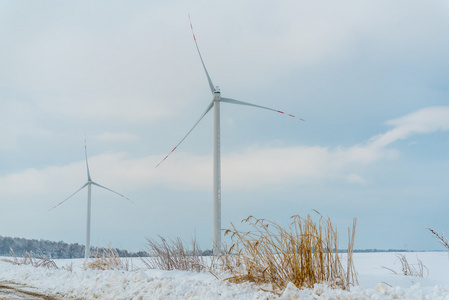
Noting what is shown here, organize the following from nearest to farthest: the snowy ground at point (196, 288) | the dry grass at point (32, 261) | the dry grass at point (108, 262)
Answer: the snowy ground at point (196, 288)
the dry grass at point (108, 262)
the dry grass at point (32, 261)

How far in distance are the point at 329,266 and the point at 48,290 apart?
4594 millimetres

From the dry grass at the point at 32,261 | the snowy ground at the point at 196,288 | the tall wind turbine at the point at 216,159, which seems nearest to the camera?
the snowy ground at the point at 196,288

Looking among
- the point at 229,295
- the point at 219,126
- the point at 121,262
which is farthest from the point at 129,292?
the point at 219,126

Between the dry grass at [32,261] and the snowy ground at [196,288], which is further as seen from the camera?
the dry grass at [32,261]

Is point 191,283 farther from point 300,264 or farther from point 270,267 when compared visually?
point 300,264

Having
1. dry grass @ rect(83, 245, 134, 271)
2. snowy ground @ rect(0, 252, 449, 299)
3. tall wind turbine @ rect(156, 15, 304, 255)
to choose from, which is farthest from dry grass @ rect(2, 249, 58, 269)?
tall wind turbine @ rect(156, 15, 304, 255)

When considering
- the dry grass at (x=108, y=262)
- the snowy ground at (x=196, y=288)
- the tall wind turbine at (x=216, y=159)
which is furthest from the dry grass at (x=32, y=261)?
the tall wind turbine at (x=216, y=159)

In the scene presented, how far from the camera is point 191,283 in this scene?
5715 mm

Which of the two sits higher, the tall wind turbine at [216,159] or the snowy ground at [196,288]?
the tall wind turbine at [216,159]

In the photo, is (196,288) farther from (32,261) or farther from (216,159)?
(32,261)

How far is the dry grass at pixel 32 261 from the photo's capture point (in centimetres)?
1186

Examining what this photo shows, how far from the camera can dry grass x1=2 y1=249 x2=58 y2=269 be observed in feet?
38.9

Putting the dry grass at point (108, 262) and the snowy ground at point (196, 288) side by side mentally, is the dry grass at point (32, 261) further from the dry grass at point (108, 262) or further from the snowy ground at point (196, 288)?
the snowy ground at point (196, 288)

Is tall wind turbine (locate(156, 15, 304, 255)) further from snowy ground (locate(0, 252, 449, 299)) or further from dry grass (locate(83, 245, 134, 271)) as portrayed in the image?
snowy ground (locate(0, 252, 449, 299))
